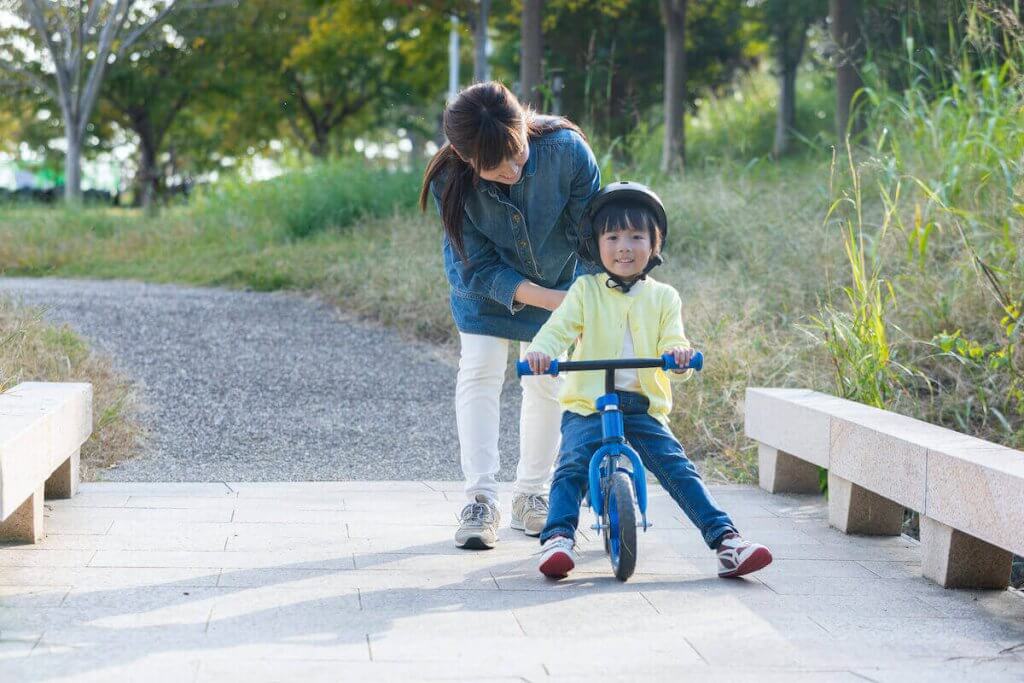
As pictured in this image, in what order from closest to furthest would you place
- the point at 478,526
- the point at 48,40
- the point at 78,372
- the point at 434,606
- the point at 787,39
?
1. the point at 434,606
2. the point at 478,526
3. the point at 78,372
4. the point at 787,39
5. the point at 48,40

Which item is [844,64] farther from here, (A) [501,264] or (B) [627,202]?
(B) [627,202]

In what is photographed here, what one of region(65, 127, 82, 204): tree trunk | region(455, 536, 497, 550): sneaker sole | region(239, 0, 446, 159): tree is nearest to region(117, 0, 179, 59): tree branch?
region(65, 127, 82, 204): tree trunk

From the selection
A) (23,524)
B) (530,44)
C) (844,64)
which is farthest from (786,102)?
(23,524)

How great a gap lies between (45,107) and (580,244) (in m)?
25.9

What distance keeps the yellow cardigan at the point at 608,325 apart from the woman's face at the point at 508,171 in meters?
0.41

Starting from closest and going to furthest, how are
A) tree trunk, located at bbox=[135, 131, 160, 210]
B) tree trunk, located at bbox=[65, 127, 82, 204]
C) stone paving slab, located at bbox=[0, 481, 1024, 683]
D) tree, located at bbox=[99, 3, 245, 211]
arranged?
stone paving slab, located at bbox=[0, 481, 1024, 683] < tree trunk, located at bbox=[65, 127, 82, 204] < tree, located at bbox=[99, 3, 245, 211] < tree trunk, located at bbox=[135, 131, 160, 210]

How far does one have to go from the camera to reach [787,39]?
18.7 metres

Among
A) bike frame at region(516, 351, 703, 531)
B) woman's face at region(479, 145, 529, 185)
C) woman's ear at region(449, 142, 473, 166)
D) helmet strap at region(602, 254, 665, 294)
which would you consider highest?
woman's ear at region(449, 142, 473, 166)

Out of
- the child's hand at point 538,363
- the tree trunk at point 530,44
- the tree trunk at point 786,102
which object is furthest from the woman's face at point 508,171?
the tree trunk at point 786,102

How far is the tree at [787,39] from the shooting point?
17.6 meters

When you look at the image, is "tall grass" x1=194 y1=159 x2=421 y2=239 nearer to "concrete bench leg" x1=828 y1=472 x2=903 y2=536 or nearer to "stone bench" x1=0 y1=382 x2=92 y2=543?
"stone bench" x1=0 y1=382 x2=92 y2=543

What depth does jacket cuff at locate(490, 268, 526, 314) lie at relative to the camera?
4094 mm

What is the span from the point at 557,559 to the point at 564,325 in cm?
72

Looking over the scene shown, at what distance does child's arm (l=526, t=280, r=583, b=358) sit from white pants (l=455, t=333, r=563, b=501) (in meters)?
0.31
